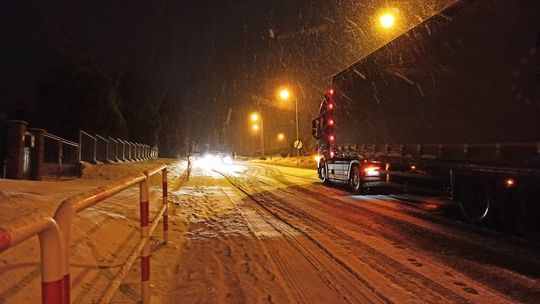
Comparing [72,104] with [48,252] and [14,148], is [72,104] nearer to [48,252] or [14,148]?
[14,148]

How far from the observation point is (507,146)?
8.77 metres

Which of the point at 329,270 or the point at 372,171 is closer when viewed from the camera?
the point at 329,270

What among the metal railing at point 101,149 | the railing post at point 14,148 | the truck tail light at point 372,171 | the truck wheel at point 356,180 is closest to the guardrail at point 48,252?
the railing post at point 14,148

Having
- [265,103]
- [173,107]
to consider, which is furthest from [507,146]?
[173,107]

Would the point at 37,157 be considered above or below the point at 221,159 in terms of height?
below

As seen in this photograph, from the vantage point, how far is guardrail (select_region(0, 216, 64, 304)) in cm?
208

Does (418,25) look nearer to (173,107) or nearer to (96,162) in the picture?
(96,162)

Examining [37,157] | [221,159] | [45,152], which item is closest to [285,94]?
→ [221,159]

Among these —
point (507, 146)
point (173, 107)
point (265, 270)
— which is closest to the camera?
point (265, 270)

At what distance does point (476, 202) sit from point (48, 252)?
986 cm

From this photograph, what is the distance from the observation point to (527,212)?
9.20m

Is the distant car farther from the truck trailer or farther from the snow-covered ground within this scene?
the snow-covered ground

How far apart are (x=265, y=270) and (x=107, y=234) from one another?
101 inches

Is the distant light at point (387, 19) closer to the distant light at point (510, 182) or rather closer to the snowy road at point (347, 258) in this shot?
the snowy road at point (347, 258)
